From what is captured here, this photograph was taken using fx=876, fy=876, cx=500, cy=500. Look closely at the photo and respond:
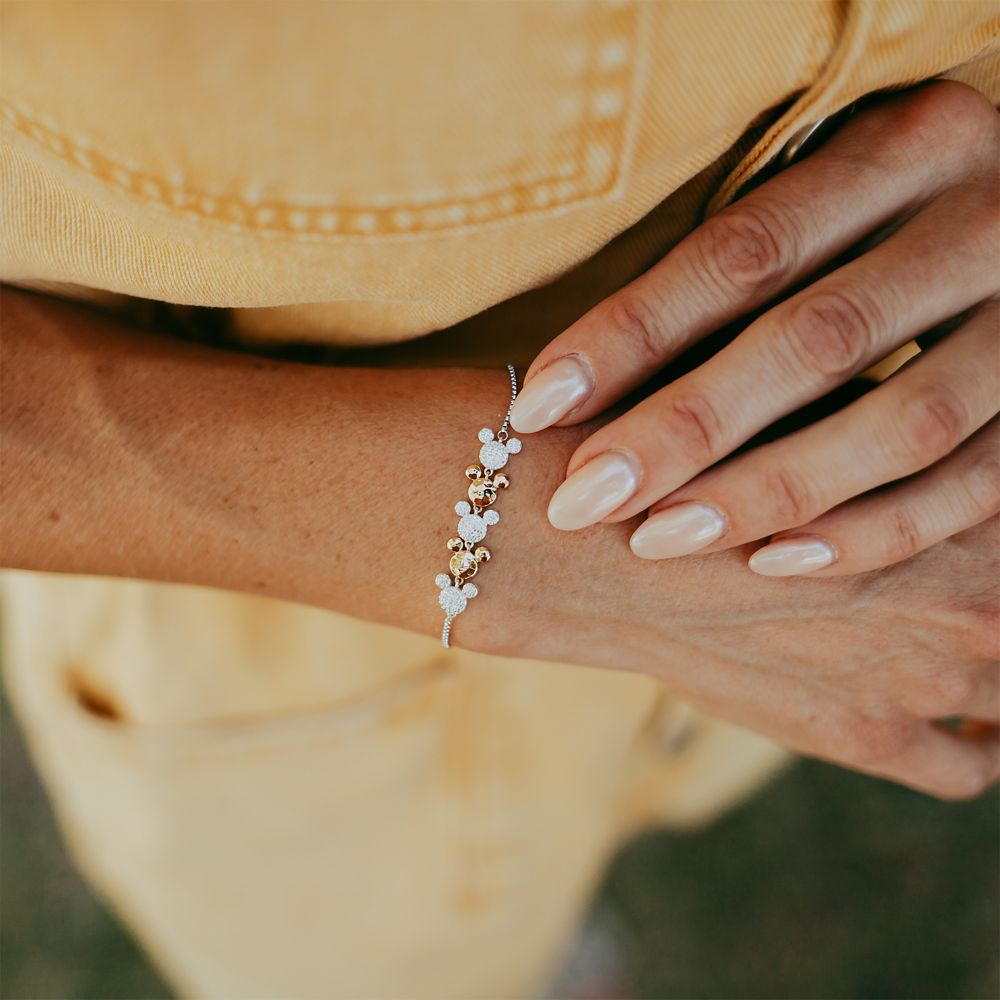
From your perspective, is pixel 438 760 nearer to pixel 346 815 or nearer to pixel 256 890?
pixel 346 815

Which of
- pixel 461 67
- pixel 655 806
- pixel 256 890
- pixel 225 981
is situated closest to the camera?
pixel 461 67

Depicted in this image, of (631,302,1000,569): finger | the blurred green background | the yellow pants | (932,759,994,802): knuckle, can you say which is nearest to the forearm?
(631,302,1000,569): finger

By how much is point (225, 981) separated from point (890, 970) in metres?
1.31

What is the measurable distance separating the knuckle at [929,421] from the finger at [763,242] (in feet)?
0.41

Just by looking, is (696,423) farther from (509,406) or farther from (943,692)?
(943,692)

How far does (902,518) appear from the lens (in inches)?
26.3

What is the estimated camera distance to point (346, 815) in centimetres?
110

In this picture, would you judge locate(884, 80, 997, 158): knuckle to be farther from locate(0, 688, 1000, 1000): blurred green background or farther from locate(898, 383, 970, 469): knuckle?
locate(0, 688, 1000, 1000): blurred green background

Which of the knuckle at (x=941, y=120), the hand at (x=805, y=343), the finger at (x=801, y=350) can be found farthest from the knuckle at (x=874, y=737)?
the knuckle at (x=941, y=120)

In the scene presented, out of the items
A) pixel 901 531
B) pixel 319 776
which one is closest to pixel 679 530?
pixel 901 531

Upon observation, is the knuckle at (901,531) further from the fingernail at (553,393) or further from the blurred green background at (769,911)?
the blurred green background at (769,911)

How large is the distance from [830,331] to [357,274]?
0.33 metres

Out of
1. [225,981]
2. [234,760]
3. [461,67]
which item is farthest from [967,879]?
[461,67]

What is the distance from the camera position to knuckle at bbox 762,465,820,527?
25.2 inches
